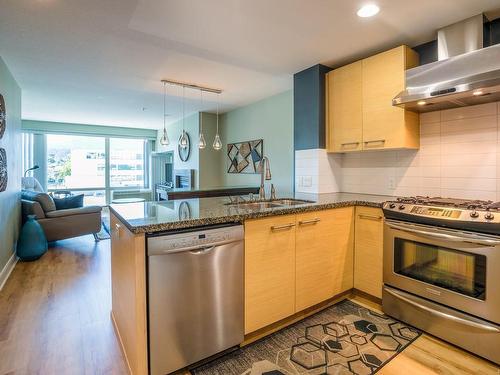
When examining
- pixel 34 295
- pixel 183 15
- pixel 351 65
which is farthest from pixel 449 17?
pixel 34 295

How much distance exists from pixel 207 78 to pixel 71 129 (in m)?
5.34

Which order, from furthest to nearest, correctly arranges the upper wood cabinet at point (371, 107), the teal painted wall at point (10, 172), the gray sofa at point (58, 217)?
the gray sofa at point (58, 217), the teal painted wall at point (10, 172), the upper wood cabinet at point (371, 107)

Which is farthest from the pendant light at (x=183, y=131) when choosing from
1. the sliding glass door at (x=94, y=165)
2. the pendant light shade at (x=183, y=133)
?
the sliding glass door at (x=94, y=165)

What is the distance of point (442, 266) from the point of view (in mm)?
1857

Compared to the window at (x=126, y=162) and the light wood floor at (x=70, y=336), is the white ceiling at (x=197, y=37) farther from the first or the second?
the window at (x=126, y=162)

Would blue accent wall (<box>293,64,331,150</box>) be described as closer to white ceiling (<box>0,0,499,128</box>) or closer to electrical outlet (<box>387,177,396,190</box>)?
white ceiling (<box>0,0,499,128</box>)

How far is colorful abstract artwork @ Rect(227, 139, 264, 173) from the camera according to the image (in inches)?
180

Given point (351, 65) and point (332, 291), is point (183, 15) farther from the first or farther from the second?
point (332, 291)

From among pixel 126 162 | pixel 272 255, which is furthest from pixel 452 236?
pixel 126 162

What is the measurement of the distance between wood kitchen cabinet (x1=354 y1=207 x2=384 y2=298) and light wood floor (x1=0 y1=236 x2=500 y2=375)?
0.62 feet

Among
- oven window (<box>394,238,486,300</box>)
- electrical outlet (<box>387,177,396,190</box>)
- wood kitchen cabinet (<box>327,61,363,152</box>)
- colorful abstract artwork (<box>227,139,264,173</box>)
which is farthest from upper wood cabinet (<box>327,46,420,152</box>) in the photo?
colorful abstract artwork (<box>227,139,264,173</box>)

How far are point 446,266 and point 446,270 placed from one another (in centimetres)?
3

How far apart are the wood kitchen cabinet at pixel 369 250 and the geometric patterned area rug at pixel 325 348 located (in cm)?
24

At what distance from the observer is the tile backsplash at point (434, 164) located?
210cm
